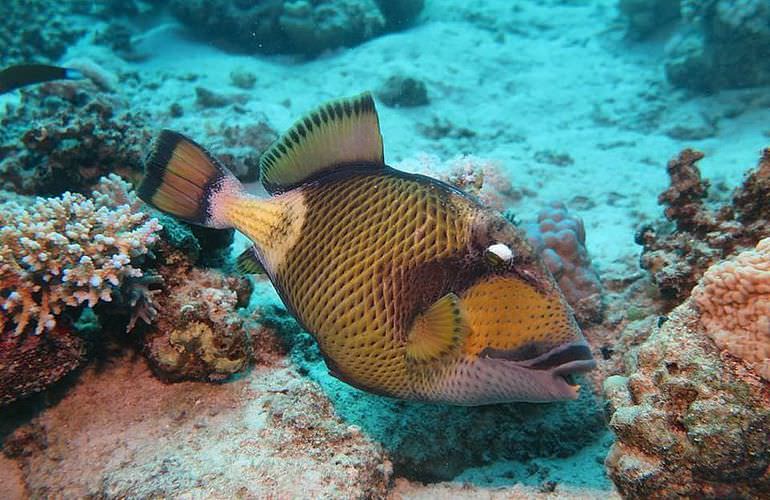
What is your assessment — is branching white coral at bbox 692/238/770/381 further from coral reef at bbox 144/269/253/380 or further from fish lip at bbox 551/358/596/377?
coral reef at bbox 144/269/253/380

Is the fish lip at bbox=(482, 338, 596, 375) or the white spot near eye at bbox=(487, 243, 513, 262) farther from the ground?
the white spot near eye at bbox=(487, 243, 513, 262)

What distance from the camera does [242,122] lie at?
21.3 feet

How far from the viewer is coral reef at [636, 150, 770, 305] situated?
3396mm

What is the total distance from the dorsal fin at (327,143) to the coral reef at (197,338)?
37.4 inches

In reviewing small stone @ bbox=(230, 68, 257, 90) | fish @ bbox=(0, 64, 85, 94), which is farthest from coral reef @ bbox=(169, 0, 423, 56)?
fish @ bbox=(0, 64, 85, 94)

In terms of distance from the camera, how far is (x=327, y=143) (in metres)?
2.29

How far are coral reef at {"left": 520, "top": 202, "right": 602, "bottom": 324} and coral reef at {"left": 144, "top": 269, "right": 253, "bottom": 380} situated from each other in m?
2.42

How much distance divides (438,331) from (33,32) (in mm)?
14340

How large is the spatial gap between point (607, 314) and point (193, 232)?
337 cm

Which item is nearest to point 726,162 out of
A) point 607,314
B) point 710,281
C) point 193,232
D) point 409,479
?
point 607,314

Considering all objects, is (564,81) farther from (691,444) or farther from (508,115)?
(691,444)

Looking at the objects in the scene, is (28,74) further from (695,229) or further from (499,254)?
(695,229)

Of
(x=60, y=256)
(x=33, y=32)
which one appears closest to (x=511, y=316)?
(x=60, y=256)

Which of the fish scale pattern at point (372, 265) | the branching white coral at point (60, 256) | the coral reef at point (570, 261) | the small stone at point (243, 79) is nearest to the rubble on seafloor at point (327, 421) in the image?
the branching white coral at point (60, 256)
